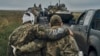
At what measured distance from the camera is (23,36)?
1004 cm

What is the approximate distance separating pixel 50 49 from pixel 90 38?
3.87 metres

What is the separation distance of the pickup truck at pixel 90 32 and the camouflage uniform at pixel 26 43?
10.8ft

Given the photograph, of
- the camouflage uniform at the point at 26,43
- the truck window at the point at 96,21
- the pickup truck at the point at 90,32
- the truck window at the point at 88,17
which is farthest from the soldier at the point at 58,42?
the truck window at the point at 88,17

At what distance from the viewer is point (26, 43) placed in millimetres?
10039

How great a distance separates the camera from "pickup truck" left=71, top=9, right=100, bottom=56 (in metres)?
13.2

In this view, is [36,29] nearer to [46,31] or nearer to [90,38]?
[46,31]

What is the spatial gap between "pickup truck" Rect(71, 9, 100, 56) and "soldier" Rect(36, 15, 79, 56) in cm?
324

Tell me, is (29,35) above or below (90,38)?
above

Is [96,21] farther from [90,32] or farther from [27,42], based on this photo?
[27,42]

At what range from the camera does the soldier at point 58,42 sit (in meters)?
9.75

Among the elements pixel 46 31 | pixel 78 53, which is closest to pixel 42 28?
pixel 46 31

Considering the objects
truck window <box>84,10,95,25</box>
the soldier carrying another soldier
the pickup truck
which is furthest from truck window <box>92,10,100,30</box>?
the soldier carrying another soldier

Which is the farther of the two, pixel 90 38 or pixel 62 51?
pixel 90 38

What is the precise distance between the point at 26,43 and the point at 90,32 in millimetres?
3860
